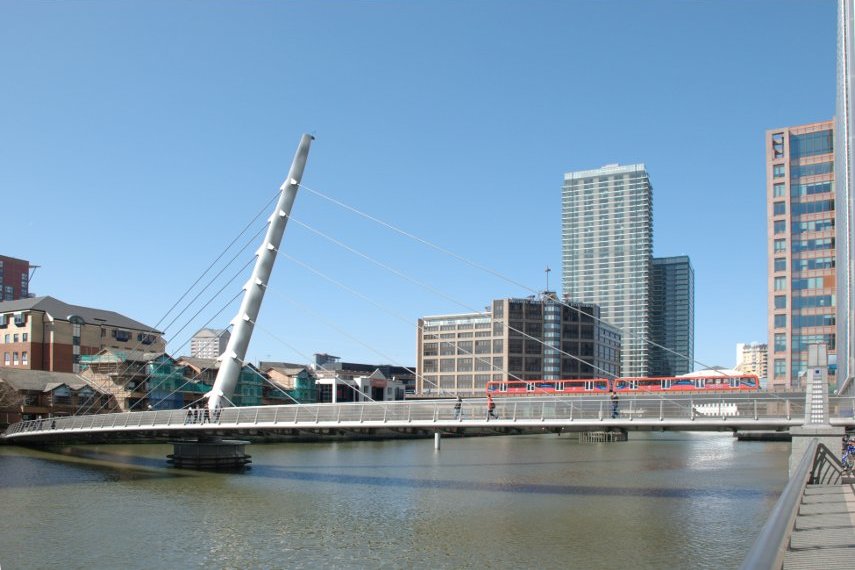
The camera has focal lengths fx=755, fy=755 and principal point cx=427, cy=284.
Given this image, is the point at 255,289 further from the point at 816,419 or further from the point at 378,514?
the point at 816,419

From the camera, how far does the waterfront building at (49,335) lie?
239 ft

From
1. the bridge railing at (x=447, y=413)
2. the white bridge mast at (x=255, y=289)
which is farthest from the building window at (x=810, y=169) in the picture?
the white bridge mast at (x=255, y=289)

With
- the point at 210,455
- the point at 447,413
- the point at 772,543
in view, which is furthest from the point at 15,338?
the point at 772,543

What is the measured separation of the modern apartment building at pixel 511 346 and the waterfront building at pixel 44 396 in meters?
66.1

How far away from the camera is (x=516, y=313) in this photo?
12875 cm

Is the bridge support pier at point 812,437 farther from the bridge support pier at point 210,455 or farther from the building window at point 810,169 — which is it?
the building window at point 810,169

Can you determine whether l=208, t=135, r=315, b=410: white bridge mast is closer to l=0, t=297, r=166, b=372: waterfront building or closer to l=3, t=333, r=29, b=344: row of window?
l=0, t=297, r=166, b=372: waterfront building

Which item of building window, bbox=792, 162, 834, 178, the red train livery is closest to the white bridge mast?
the red train livery

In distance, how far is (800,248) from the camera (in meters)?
77.3

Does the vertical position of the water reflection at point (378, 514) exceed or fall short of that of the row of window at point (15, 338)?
it falls short

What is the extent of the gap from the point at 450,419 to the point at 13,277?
18226 centimetres

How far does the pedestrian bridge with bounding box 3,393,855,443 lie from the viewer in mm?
27812

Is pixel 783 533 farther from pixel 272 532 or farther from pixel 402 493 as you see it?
pixel 402 493

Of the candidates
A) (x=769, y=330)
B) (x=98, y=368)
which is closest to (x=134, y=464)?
(x=98, y=368)
